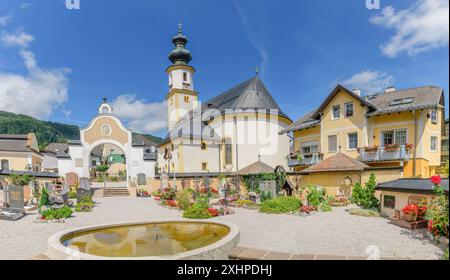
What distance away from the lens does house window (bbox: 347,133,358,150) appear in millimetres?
19688

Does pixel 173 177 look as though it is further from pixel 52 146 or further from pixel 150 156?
pixel 52 146

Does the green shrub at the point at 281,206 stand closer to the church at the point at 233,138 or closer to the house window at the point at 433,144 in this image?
the house window at the point at 433,144

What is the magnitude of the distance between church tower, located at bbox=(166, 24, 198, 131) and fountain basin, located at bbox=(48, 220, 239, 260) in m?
30.8

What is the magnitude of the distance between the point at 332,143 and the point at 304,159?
3.17 m

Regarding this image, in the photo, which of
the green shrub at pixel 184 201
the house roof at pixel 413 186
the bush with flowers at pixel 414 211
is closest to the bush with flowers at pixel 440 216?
the house roof at pixel 413 186

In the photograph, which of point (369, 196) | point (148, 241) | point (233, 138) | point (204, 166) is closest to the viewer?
point (148, 241)

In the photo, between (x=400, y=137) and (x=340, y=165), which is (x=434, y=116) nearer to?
(x=400, y=137)

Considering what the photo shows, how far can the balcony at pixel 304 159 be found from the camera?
71.8ft

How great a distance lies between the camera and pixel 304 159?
23266 mm

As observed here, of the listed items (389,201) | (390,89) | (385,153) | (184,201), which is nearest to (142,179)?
(184,201)

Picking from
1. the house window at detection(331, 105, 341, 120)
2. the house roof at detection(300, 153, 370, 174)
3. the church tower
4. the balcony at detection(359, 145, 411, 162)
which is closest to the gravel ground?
the house roof at detection(300, 153, 370, 174)

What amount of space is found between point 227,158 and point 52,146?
46277mm

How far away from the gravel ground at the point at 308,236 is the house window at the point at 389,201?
0.71m
